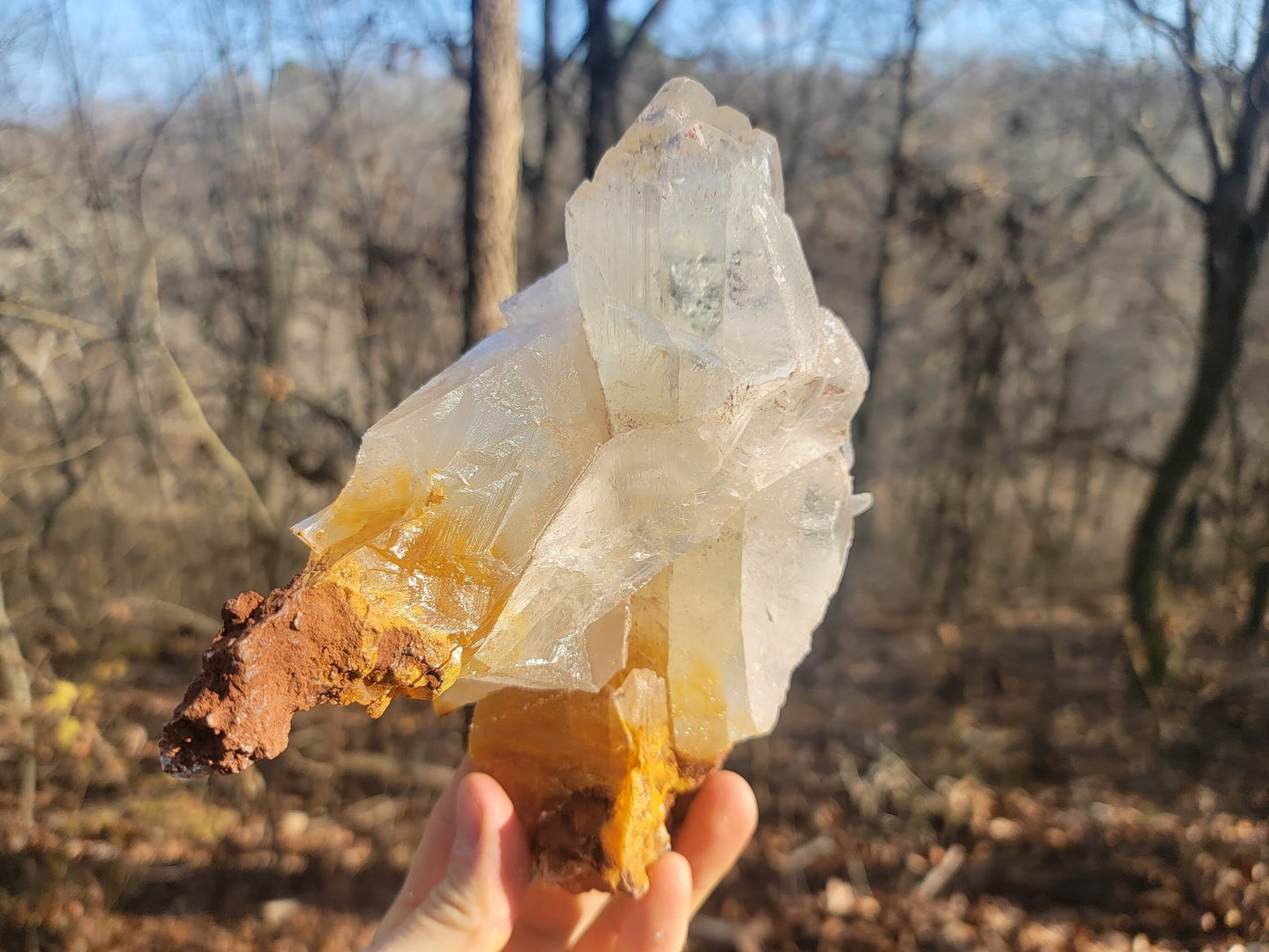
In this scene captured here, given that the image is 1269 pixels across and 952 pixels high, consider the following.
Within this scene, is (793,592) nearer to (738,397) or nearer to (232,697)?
(738,397)

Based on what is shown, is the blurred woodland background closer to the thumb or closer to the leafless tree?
the leafless tree

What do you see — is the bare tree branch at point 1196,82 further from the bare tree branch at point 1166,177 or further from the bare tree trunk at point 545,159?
the bare tree trunk at point 545,159

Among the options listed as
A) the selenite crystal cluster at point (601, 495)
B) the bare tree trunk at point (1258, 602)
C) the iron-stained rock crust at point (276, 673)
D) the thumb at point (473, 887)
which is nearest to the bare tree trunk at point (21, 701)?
the thumb at point (473, 887)

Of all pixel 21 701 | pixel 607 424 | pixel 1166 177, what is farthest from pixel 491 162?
pixel 1166 177

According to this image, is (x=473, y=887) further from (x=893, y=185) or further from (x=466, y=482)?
(x=893, y=185)

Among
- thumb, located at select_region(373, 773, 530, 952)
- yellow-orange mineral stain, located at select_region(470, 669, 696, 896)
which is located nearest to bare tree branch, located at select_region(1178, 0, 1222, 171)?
yellow-orange mineral stain, located at select_region(470, 669, 696, 896)

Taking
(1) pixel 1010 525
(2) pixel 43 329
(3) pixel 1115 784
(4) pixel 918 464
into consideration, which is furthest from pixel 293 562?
(1) pixel 1010 525

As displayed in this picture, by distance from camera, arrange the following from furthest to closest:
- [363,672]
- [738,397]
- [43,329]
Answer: [43,329], [738,397], [363,672]
